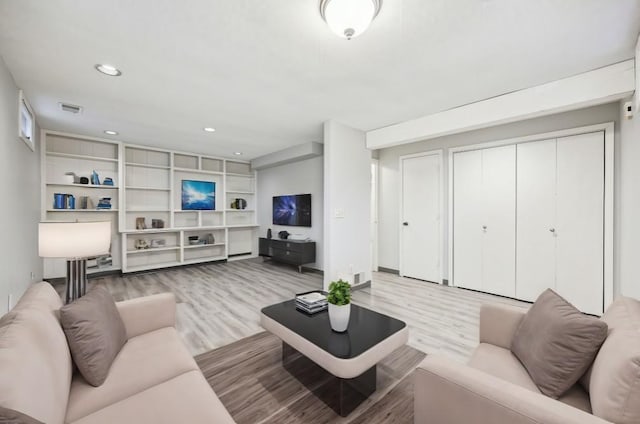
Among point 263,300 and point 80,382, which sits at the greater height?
point 80,382

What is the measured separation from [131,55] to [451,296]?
444 centimetres

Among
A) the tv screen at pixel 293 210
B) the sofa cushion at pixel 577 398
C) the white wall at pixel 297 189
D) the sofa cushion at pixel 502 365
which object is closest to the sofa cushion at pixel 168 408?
the sofa cushion at pixel 502 365

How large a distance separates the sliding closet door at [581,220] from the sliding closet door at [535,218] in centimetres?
7

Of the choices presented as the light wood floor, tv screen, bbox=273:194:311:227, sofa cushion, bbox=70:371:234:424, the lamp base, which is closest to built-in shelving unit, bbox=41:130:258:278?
the light wood floor

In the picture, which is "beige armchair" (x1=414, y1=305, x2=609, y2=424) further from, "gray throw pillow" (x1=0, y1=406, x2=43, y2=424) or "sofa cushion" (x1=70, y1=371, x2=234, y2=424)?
"gray throw pillow" (x1=0, y1=406, x2=43, y2=424)

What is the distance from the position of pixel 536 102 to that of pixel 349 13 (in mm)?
2347

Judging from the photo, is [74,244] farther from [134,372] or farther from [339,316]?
[339,316]

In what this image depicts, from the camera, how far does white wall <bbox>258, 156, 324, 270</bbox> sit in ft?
17.6

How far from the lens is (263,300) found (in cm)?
360

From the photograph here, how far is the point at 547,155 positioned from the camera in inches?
131

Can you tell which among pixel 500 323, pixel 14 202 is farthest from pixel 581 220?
pixel 14 202

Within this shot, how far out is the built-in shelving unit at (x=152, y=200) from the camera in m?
4.56

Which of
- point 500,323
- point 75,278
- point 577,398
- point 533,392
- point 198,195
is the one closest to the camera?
point 533,392

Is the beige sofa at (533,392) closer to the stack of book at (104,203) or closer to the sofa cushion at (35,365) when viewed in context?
the sofa cushion at (35,365)
